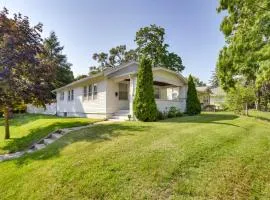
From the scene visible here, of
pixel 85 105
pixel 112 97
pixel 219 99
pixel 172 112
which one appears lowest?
pixel 172 112

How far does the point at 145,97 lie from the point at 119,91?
13.2ft

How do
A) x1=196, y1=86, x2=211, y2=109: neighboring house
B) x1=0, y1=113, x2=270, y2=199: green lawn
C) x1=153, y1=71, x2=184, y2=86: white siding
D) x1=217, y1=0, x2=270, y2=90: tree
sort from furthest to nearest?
x1=196, y1=86, x2=211, y2=109: neighboring house → x1=153, y1=71, x2=184, y2=86: white siding → x1=217, y1=0, x2=270, y2=90: tree → x1=0, y1=113, x2=270, y2=199: green lawn

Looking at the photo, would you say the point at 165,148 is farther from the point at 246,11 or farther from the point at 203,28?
Answer: the point at 203,28

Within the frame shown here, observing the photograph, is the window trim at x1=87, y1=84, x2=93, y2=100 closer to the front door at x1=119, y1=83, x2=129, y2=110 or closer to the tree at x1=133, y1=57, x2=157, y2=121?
the front door at x1=119, y1=83, x2=129, y2=110

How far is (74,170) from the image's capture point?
18.5ft

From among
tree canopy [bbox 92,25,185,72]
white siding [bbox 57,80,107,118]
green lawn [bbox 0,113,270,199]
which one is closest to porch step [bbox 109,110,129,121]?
white siding [bbox 57,80,107,118]

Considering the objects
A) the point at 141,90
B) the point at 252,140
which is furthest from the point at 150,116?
the point at 252,140

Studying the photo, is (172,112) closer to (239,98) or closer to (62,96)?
(239,98)

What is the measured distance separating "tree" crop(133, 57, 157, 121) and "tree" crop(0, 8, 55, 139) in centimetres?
528

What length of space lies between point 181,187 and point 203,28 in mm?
13130

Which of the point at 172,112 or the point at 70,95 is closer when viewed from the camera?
the point at 172,112

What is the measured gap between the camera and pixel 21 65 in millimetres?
11484

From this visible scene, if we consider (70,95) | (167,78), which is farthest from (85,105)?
(167,78)

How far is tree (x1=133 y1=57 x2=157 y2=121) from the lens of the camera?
1251cm
